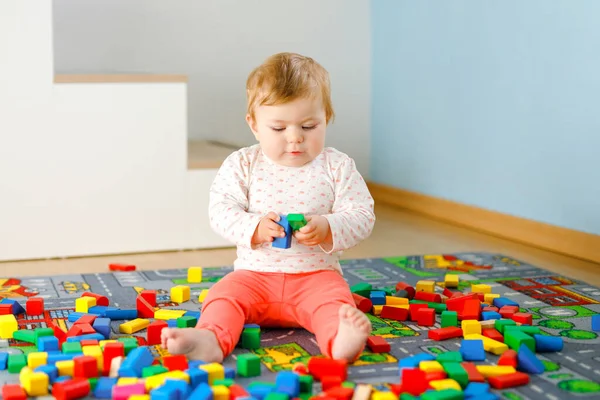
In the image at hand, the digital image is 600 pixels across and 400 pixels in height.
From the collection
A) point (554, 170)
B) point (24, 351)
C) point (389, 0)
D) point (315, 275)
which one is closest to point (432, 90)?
point (389, 0)

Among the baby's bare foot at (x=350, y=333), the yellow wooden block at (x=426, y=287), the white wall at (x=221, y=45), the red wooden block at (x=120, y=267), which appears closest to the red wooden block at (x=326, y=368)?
the baby's bare foot at (x=350, y=333)

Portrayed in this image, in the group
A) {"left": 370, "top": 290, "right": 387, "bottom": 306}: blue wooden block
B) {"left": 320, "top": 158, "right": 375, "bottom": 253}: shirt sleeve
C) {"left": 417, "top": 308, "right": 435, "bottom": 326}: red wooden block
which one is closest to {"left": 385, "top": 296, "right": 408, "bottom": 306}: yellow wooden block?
{"left": 370, "top": 290, "right": 387, "bottom": 306}: blue wooden block

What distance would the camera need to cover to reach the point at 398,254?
2709 mm

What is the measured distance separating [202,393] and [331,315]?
0.39m

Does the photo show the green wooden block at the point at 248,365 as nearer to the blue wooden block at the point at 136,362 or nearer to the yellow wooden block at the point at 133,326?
the blue wooden block at the point at 136,362

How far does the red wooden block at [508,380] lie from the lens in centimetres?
142

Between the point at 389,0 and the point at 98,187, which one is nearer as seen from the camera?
the point at 98,187

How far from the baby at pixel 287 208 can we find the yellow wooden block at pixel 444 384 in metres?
0.27

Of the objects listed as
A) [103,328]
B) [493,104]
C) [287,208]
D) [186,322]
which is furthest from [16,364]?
[493,104]

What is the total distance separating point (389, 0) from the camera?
148 inches

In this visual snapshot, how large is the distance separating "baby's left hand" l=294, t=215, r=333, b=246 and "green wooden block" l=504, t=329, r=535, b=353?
1.34 ft

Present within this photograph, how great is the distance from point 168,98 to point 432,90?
4.13ft

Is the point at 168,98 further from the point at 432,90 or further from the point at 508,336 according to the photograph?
the point at 508,336

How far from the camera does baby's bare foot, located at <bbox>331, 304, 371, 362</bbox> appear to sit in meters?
1.48
